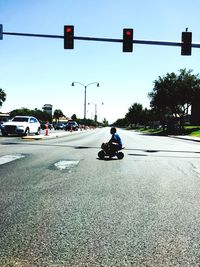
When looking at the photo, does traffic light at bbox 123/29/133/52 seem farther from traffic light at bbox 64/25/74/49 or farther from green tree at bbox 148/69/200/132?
green tree at bbox 148/69/200/132

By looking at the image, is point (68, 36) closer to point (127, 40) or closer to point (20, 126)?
point (127, 40)

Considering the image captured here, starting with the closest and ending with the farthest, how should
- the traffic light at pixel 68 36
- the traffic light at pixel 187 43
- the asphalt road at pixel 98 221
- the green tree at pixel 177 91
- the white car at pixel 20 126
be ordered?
1. the asphalt road at pixel 98 221
2. the traffic light at pixel 187 43
3. the traffic light at pixel 68 36
4. the white car at pixel 20 126
5. the green tree at pixel 177 91

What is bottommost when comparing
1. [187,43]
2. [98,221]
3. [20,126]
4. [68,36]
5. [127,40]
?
[98,221]

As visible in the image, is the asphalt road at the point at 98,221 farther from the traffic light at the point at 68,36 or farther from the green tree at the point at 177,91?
the green tree at the point at 177,91

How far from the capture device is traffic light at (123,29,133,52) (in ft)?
58.2

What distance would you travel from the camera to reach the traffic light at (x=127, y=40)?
17734 millimetres

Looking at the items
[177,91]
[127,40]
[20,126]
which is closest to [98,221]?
[127,40]

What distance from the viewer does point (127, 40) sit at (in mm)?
17766

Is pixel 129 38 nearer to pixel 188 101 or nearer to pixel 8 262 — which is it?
pixel 8 262

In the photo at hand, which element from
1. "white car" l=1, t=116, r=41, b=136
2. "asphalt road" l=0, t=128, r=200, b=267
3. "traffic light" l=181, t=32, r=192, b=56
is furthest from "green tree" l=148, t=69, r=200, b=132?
"asphalt road" l=0, t=128, r=200, b=267

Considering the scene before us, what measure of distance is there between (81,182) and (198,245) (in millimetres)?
4346

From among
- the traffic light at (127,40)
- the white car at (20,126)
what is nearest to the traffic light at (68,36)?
the traffic light at (127,40)

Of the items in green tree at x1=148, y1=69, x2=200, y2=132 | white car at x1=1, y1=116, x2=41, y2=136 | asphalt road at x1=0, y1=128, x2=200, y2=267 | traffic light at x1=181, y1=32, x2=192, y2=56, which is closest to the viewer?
asphalt road at x1=0, y1=128, x2=200, y2=267

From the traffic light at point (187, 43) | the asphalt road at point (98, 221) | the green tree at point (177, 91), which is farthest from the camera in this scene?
the green tree at point (177, 91)
